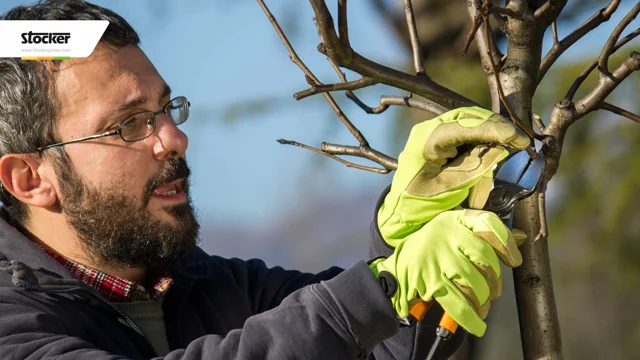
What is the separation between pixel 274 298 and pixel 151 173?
0.59 m

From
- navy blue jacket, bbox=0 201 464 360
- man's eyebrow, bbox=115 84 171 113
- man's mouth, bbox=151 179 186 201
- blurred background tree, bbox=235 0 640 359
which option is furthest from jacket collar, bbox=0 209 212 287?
blurred background tree, bbox=235 0 640 359

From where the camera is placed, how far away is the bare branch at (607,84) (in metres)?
1.76

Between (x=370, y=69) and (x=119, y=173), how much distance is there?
0.85 meters

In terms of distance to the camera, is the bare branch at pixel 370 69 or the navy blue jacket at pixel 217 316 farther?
the bare branch at pixel 370 69

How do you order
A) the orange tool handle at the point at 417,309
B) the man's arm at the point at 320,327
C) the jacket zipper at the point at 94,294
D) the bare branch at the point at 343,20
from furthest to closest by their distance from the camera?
the jacket zipper at the point at 94,294
the bare branch at the point at 343,20
the orange tool handle at the point at 417,309
the man's arm at the point at 320,327

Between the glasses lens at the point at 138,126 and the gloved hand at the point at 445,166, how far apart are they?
0.84 metres

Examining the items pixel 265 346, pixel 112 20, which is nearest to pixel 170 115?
pixel 112 20

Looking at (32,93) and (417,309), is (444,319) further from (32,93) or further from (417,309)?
(32,93)

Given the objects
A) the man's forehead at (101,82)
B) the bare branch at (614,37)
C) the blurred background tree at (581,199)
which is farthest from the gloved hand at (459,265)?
the blurred background tree at (581,199)

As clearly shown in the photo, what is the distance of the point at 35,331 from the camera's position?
1869 millimetres

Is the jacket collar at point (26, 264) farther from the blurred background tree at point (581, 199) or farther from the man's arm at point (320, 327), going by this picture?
the blurred background tree at point (581, 199)

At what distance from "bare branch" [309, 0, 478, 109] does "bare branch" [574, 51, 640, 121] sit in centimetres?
28

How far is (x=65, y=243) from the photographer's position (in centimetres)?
235

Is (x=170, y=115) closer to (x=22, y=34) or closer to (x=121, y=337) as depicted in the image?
(x=22, y=34)
